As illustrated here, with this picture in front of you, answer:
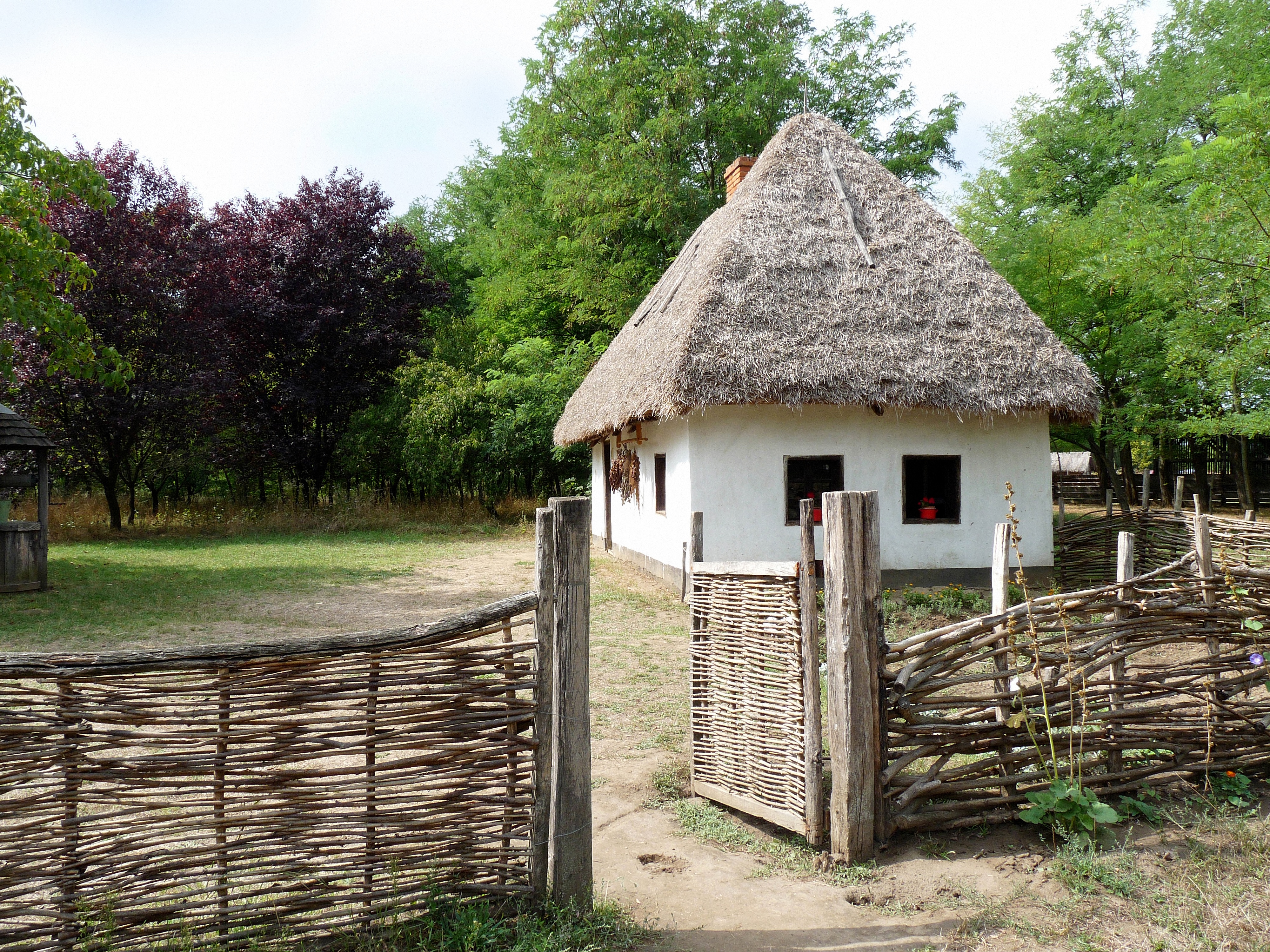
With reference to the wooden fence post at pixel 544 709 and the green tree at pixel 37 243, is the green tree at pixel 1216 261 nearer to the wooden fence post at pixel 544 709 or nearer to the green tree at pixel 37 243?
the wooden fence post at pixel 544 709

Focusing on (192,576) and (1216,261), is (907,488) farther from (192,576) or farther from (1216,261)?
(192,576)

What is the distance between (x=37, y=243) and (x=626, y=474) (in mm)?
8439

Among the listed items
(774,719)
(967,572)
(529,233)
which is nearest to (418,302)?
(529,233)

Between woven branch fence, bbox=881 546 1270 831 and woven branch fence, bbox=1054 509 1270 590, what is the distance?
345cm

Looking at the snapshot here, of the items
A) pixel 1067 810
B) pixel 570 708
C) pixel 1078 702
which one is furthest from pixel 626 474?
pixel 570 708

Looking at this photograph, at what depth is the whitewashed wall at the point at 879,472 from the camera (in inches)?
400

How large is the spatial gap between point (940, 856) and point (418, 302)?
2078 cm

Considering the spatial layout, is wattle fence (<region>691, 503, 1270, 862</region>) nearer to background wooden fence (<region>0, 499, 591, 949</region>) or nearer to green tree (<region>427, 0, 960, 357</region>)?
background wooden fence (<region>0, 499, 591, 949</region>)

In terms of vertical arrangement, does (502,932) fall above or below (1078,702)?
below

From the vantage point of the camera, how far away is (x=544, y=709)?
9.53 feet

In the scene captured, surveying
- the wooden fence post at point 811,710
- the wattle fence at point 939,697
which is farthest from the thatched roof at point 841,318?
the wooden fence post at point 811,710

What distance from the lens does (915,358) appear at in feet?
32.8

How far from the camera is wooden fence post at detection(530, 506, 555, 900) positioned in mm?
2900

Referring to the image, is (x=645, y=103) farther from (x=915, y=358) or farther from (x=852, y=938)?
(x=852, y=938)
